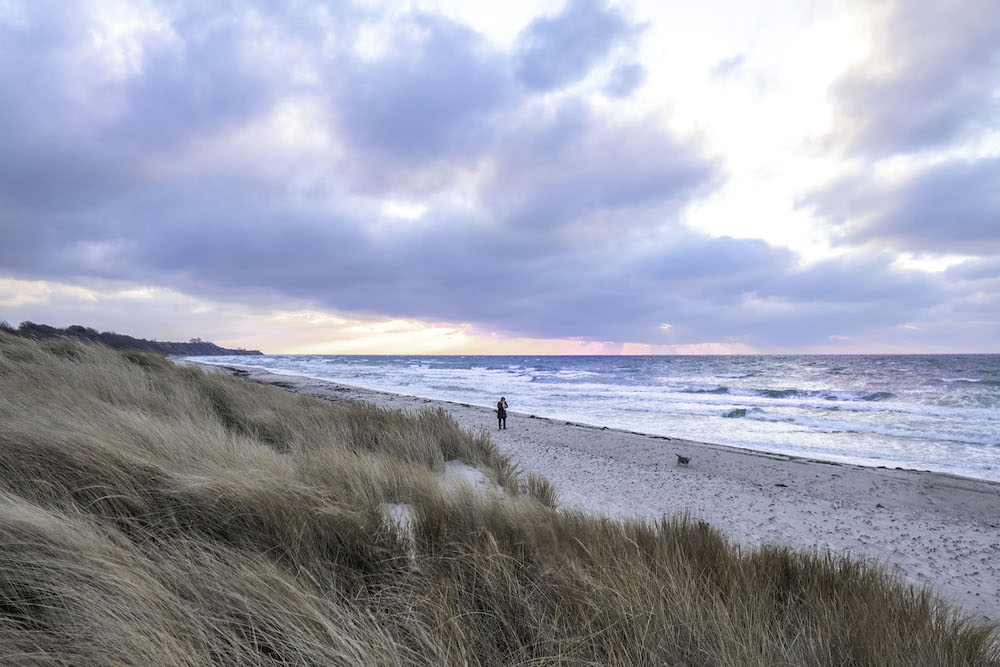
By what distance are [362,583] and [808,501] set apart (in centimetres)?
1024

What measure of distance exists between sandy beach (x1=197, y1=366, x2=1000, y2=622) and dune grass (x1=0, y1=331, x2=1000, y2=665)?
203 centimetres

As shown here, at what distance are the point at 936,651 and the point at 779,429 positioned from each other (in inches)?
794

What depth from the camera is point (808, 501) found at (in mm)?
9562

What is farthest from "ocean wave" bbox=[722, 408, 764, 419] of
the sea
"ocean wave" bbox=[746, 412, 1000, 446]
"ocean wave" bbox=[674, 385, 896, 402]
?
"ocean wave" bbox=[674, 385, 896, 402]

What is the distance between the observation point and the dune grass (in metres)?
1.91

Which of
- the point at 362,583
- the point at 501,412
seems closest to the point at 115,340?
the point at 501,412

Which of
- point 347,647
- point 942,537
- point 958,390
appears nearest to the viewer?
point 347,647

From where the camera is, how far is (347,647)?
6.15ft

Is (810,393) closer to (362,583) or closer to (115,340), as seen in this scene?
(362,583)

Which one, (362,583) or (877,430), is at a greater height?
(362,583)

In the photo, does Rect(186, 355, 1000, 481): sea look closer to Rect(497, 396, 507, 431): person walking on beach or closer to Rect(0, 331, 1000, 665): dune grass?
Rect(497, 396, 507, 431): person walking on beach

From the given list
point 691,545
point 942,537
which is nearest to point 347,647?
point 691,545

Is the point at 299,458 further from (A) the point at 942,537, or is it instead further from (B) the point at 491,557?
(A) the point at 942,537

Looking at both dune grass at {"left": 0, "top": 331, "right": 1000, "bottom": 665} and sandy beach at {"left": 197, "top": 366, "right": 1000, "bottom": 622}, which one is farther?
sandy beach at {"left": 197, "top": 366, "right": 1000, "bottom": 622}
